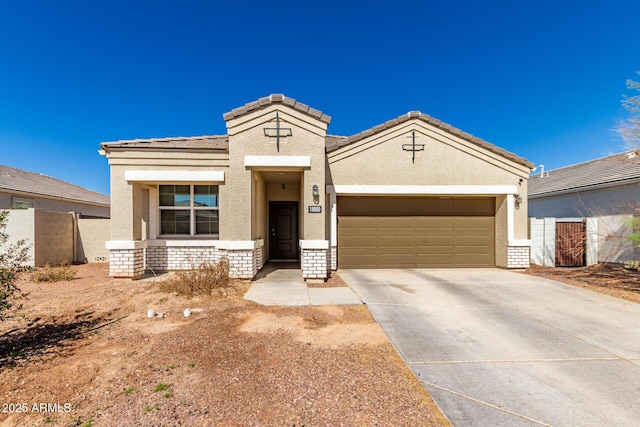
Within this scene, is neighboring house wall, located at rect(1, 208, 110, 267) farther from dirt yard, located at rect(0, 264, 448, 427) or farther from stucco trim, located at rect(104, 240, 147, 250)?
dirt yard, located at rect(0, 264, 448, 427)

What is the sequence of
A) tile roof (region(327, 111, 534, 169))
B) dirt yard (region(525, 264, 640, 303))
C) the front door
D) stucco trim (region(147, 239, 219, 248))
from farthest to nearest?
the front door < tile roof (region(327, 111, 534, 169)) < stucco trim (region(147, 239, 219, 248)) < dirt yard (region(525, 264, 640, 303))

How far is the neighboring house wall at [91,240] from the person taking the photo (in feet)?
35.9

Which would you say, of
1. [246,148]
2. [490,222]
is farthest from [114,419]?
[490,222]

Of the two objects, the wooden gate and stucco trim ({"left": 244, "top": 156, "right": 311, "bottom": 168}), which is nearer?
stucco trim ({"left": 244, "top": 156, "right": 311, "bottom": 168})

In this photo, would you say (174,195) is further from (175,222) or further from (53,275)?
(53,275)

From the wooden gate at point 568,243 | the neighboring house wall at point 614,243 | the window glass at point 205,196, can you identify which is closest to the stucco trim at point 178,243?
the window glass at point 205,196

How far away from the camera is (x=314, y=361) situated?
3.46 m

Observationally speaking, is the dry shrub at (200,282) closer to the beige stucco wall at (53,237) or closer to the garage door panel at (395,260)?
the garage door panel at (395,260)

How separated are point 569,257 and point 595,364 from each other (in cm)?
916

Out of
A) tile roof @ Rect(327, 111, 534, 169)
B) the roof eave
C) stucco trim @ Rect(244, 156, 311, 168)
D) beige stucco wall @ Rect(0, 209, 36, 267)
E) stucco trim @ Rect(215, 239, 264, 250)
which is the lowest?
stucco trim @ Rect(215, 239, 264, 250)

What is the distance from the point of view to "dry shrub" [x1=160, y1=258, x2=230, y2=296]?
6.35 meters

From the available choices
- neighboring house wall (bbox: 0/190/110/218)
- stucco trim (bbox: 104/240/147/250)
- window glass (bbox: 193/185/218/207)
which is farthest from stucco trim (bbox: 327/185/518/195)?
neighboring house wall (bbox: 0/190/110/218)

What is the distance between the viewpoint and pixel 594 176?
12.6 m

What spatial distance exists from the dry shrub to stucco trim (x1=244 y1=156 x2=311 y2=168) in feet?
9.48
